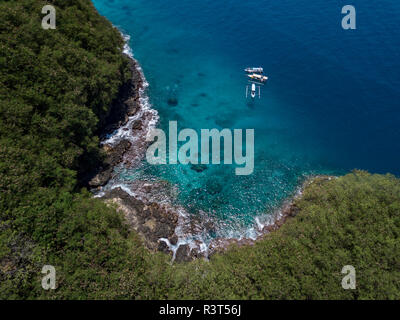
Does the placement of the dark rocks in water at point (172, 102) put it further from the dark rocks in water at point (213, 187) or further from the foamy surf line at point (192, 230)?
the dark rocks in water at point (213, 187)

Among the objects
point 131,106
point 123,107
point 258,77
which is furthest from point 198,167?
point 258,77

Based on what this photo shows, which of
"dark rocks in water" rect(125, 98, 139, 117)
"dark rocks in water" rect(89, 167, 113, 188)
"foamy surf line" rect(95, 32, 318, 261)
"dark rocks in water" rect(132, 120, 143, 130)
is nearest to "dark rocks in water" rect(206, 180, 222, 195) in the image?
"foamy surf line" rect(95, 32, 318, 261)

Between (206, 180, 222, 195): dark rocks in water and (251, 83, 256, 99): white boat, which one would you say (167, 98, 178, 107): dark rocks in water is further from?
(206, 180, 222, 195): dark rocks in water

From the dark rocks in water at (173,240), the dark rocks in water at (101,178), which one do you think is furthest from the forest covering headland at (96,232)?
the dark rocks in water at (101,178)

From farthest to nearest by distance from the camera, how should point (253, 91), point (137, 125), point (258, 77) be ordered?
point (258, 77) < point (253, 91) < point (137, 125)

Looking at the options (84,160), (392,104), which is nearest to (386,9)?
(392,104)

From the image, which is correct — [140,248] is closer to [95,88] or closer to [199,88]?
[95,88]

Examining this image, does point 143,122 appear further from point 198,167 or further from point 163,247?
point 163,247
